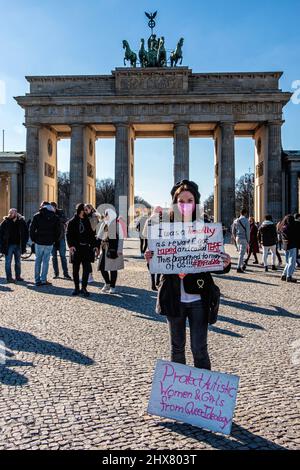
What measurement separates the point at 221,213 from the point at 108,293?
116 ft

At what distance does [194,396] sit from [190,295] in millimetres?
858

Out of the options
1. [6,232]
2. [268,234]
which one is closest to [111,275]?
[6,232]

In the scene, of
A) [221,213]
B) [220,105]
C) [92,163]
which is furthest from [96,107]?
[221,213]

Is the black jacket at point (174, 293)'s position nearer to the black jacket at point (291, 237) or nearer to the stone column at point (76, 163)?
the black jacket at point (291, 237)

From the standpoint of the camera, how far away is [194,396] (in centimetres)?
408

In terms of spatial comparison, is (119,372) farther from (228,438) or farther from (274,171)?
(274,171)

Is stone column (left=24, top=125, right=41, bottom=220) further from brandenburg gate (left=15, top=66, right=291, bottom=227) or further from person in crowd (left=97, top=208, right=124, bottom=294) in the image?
person in crowd (left=97, top=208, right=124, bottom=294)

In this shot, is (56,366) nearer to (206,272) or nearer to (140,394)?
(140,394)

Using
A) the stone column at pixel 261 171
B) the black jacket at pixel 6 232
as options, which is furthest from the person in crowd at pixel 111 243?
the stone column at pixel 261 171

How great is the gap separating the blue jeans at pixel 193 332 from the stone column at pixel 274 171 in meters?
41.6

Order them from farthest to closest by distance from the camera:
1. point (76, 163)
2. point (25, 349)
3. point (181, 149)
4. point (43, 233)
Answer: point (76, 163) < point (181, 149) < point (43, 233) < point (25, 349)

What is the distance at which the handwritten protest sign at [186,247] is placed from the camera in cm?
421

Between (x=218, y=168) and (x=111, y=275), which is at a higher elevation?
(x=218, y=168)

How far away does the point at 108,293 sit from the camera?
11672 mm
